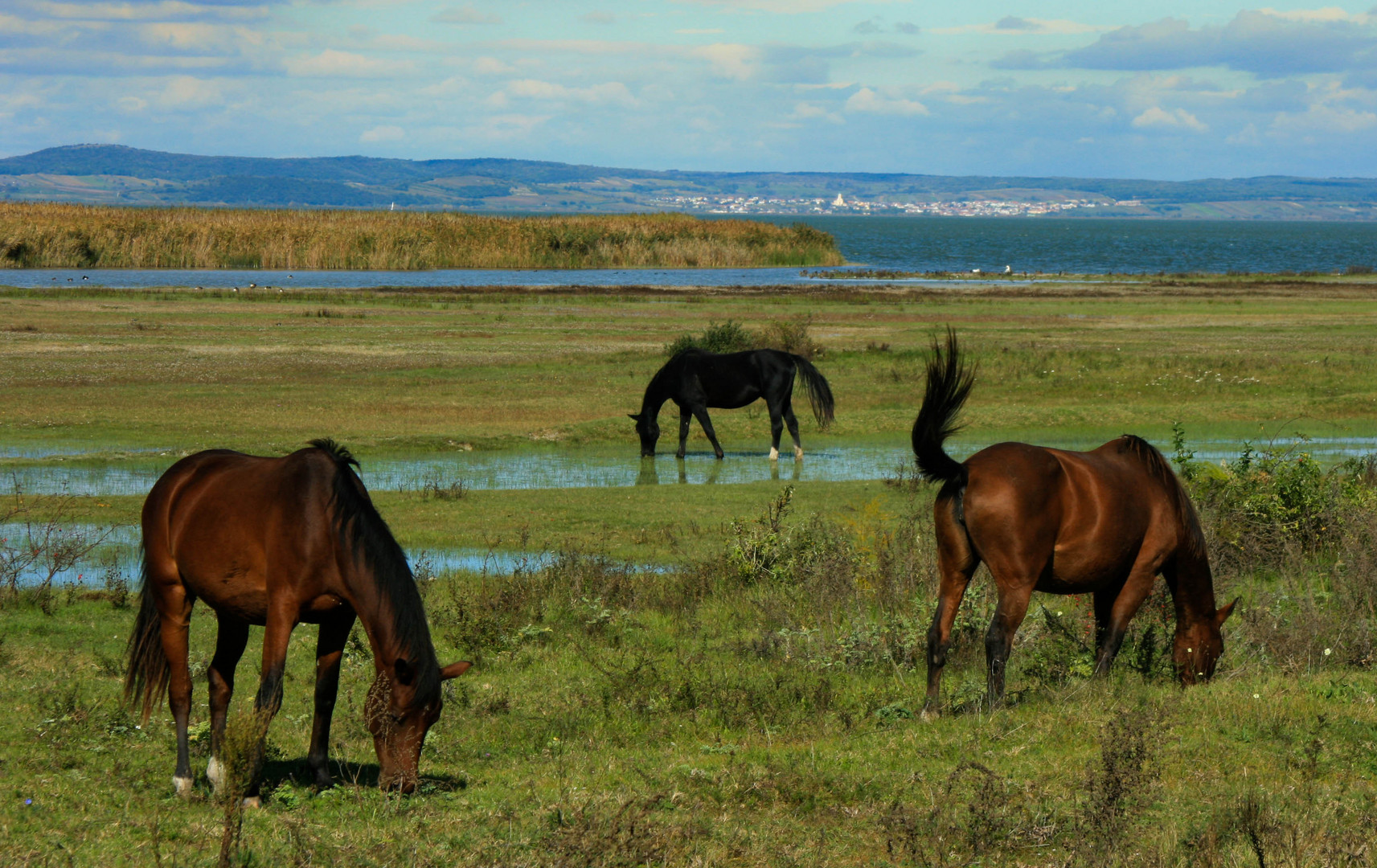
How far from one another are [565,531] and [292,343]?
20.8 m

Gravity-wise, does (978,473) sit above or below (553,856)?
above

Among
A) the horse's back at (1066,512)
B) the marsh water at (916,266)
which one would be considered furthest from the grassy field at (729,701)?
the marsh water at (916,266)

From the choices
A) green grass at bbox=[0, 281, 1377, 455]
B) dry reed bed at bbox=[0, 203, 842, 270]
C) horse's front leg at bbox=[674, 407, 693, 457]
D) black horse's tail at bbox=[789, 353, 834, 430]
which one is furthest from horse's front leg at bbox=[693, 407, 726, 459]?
dry reed bed at bbox=[0, 203, 842, 270]

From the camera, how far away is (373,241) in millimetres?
71375

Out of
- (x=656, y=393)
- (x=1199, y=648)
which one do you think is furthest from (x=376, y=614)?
(x=656, y=393)

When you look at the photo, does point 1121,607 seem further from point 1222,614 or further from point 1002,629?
point 1002,629

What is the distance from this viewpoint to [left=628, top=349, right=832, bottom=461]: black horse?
22031 millimetres

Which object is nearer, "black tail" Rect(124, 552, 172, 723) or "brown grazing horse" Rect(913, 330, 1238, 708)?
"black tail" Rect(124, 552, 172, 723)

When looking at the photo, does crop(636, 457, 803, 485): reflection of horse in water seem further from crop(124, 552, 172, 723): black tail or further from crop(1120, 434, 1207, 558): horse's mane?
crop(124, 552, 172, 723): black tail

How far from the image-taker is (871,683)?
8.91 meters

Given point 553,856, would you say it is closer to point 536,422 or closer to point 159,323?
point 536,422

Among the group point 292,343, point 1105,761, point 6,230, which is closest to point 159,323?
point 292,343

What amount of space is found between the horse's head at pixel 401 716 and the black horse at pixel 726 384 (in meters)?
15.8

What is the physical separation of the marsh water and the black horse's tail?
36398mm
